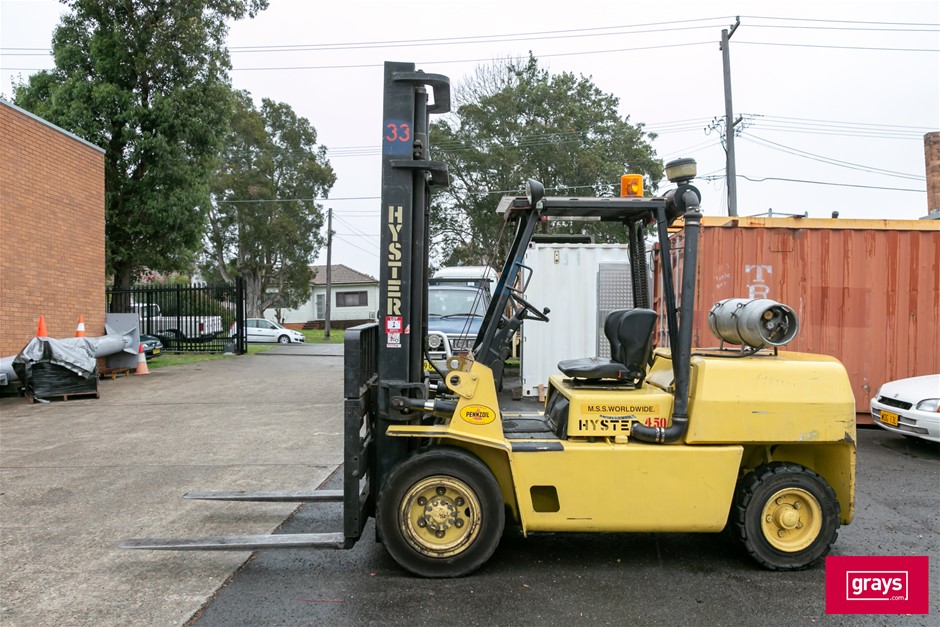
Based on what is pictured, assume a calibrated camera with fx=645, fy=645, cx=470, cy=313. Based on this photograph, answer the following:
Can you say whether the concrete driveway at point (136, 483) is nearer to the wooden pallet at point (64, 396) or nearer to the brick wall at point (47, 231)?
the wooden pallet at point (64, 396)

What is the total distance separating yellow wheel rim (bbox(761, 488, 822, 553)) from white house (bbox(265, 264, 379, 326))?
176 ft

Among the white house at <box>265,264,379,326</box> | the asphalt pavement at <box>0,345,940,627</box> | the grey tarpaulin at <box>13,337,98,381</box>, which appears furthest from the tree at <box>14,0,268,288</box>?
the white house at <box>265,264,379,326</box>

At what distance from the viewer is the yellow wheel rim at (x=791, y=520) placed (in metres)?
4.30

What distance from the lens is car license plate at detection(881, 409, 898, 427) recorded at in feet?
26.6

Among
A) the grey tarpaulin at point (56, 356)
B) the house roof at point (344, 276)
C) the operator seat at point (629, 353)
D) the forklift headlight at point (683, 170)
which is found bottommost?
the grey tarpaulin at point (56, 356)

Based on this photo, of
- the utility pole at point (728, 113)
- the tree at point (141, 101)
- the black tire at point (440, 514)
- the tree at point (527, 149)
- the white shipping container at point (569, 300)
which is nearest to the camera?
the black tire at point (440, 514)

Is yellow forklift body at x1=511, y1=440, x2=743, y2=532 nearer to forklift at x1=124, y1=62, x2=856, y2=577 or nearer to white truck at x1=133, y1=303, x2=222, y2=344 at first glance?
forklift at x1=124, y1=62, x2=856, y2=577

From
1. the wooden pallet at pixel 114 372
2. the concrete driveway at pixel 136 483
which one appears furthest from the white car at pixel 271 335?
the concrete driveway at pixel 136 483

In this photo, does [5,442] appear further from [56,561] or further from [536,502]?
[536,502]

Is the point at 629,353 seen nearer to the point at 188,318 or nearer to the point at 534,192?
the point at 534,192

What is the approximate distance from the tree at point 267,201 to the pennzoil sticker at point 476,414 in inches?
1386

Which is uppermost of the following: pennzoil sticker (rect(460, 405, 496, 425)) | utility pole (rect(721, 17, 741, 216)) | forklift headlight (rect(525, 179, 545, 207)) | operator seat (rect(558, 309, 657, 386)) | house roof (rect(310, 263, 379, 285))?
utility pole (rect(721, 17, 741, 216))

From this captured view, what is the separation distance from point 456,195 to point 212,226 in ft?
50.3

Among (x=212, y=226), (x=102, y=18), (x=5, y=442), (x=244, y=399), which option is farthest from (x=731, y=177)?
(x=212, y=226)
